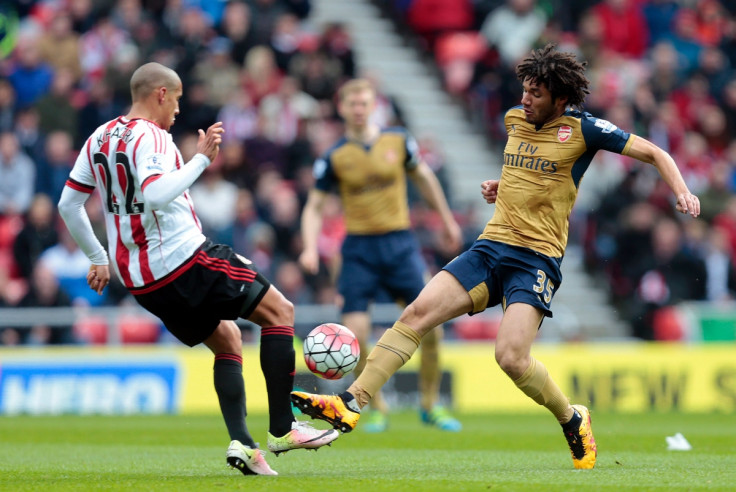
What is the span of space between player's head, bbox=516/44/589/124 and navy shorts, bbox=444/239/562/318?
849 mm

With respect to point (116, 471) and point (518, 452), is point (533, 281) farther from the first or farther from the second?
point (116, 471)

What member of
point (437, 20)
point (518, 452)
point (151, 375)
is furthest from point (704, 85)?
point (518, 452)

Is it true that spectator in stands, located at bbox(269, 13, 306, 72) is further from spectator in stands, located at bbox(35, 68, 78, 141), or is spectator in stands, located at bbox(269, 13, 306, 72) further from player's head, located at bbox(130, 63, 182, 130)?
player's head, located at bbox(130, 63, 182, 130)

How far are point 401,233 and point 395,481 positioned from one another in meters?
5.19

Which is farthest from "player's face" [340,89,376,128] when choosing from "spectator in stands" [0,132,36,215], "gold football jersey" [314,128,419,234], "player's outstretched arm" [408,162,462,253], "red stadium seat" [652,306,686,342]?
"red stadium seat" [652,306,686,342]

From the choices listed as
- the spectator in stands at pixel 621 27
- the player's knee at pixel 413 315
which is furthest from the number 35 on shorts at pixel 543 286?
the spectator in stands at pixel 621 27

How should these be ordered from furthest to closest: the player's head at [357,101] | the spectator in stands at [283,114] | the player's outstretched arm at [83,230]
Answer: the spectator in stands at [283,114] < the player's head at [357,101] < the player's outstretched arm at [83,230]

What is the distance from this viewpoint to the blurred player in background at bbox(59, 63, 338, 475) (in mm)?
6934

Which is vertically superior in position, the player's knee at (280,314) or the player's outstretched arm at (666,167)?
the player's outstretched arm at (666,167)

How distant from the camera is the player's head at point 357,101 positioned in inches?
455

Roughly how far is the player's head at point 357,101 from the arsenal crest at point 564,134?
13.4ft

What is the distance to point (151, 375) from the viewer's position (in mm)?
15469

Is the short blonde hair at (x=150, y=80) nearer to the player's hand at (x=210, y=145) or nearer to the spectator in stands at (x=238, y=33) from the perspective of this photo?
the player's hand at (x=210, y=145)

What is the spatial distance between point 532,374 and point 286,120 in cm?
1089
